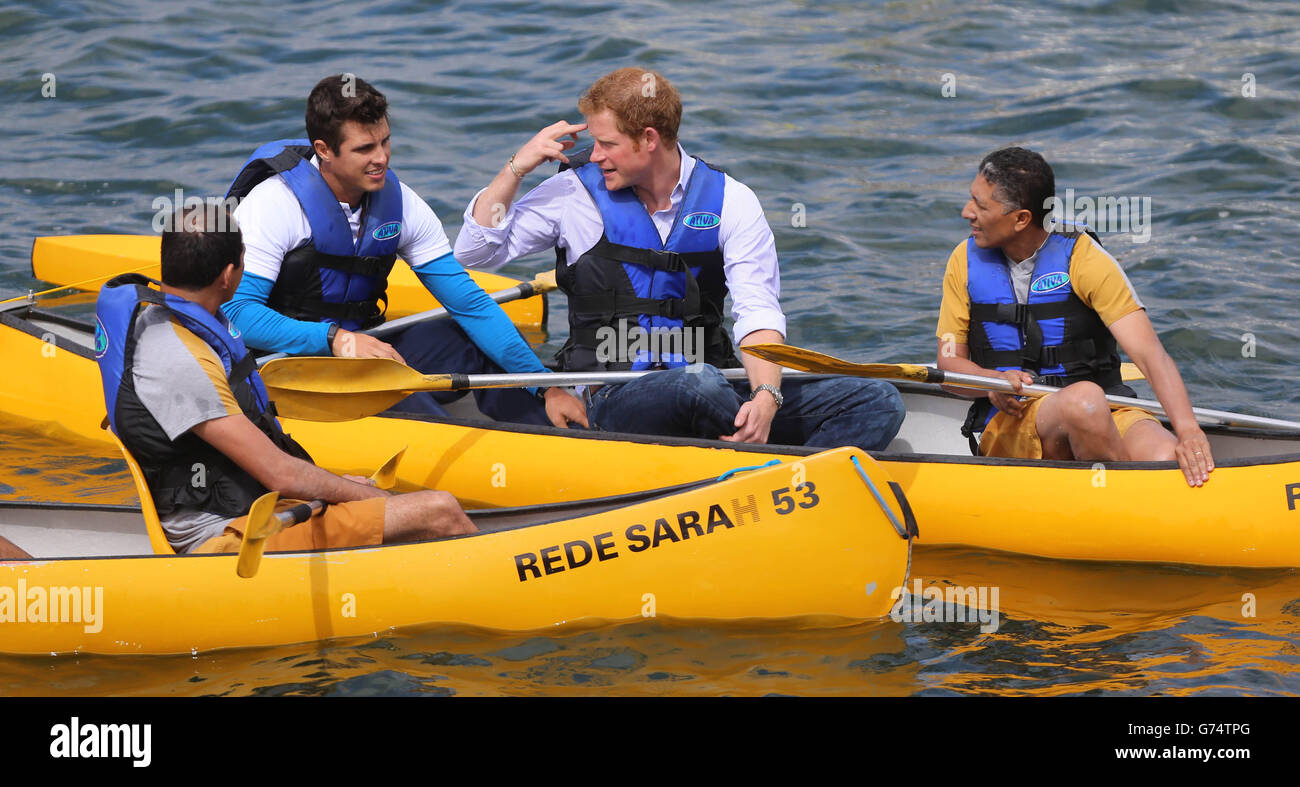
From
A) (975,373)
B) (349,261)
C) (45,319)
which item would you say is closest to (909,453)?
(975,373)

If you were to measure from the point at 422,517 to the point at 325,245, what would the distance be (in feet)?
4.45

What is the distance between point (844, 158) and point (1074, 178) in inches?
59.9

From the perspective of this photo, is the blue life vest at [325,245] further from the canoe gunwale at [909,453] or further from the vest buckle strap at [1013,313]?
the vest buckle strap at [1013,313]

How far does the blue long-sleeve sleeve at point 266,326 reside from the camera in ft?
15.7

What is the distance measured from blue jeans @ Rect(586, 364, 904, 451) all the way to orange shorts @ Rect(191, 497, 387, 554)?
1124 millimetres

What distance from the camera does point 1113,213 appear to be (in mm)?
8750

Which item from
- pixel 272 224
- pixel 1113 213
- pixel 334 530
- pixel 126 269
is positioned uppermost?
pixel 1113 213

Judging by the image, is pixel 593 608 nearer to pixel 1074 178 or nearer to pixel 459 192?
pixel 459 192

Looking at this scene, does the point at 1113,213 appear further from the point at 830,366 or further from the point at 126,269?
the point at 126,269

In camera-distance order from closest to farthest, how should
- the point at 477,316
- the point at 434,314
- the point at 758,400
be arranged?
1. the point at 758,400
2. the point at 477,316
3. the point at 434,314

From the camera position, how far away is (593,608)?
3.99 m

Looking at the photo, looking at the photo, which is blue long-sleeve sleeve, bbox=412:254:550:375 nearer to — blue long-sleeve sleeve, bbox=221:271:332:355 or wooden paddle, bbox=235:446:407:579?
blue long-sleeve sleeve, bbox=221:271:332:355
